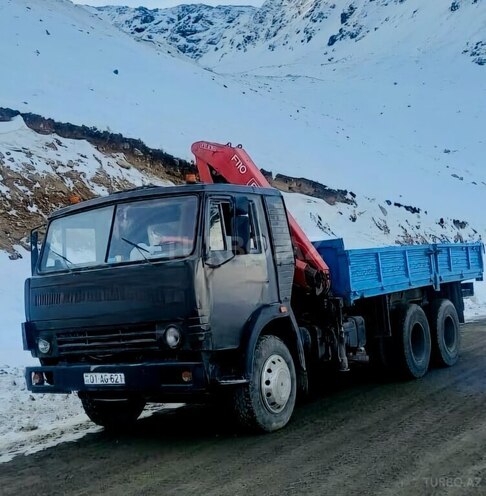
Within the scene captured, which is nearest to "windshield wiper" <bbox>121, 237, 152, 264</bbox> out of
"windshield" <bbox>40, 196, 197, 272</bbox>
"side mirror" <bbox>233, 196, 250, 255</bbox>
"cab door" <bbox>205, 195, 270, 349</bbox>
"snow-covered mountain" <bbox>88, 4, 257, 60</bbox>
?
"windshield" <bbox>40, 196, 197, 272</bbox>

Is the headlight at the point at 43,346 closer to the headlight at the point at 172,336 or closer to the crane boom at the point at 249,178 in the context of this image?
the headlight at the point at 172,336

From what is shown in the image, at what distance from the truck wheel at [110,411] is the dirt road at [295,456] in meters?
0.22

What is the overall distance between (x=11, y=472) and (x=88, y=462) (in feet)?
2.09

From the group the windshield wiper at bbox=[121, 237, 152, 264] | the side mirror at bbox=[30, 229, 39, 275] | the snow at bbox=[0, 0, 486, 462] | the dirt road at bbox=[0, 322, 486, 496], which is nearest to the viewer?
the dirt road at bbox=[0, 322, 486, 496]

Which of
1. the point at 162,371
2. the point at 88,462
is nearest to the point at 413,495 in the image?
the point at 162,371

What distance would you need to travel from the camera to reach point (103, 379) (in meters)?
5.84

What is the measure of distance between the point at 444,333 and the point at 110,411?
5378 millimetres

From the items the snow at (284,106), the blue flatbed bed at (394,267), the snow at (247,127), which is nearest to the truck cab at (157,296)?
the snow at (247,127)

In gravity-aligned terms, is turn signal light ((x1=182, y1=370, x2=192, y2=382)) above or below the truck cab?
below

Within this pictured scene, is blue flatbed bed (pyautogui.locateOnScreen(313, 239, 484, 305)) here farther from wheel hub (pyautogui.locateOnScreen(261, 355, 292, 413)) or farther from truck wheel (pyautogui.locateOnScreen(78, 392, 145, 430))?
truck wheel (pyautogui.locateOnScreen(78, 392, 145, 430))

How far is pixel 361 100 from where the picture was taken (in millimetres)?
60500

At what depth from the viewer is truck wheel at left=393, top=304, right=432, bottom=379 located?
28.7 ft

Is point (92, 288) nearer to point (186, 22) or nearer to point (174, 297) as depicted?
point (174, 297)

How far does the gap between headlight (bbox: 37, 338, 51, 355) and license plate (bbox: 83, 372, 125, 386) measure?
1.96ft
